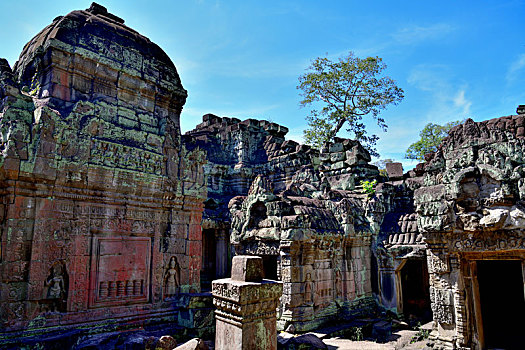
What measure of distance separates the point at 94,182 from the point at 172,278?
238 cm

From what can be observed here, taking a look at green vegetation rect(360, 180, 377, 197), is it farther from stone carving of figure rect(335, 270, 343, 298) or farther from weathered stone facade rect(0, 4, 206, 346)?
weathered stone facade rect(0, 4, 206, 346)

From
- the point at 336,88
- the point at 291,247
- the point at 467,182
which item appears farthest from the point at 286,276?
the point at 336,88

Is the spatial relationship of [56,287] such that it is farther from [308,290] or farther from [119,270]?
[308,290]

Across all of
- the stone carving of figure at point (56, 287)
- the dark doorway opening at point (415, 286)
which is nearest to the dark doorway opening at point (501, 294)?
the dark doorway opening at point (415, 286)

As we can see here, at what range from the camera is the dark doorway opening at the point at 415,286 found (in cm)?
1283

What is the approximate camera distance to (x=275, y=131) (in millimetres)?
18906

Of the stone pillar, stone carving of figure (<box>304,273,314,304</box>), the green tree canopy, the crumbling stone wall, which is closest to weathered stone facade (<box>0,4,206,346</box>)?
the stone pillar

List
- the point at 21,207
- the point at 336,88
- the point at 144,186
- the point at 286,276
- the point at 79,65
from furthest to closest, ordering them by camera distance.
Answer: the point at 336,88 < the point at 286,276 < the point at 144,186 < the point at 79,65 < the point at 21,207

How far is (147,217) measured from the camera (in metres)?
6.57

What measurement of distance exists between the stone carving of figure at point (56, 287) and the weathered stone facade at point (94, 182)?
2 cm

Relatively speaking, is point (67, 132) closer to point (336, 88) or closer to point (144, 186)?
point (144, 186)

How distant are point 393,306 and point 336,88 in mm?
14915

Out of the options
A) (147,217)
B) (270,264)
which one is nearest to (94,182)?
(147,217)

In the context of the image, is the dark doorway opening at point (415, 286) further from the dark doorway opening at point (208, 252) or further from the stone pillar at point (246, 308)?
the stone pillar at point (246, 308)
